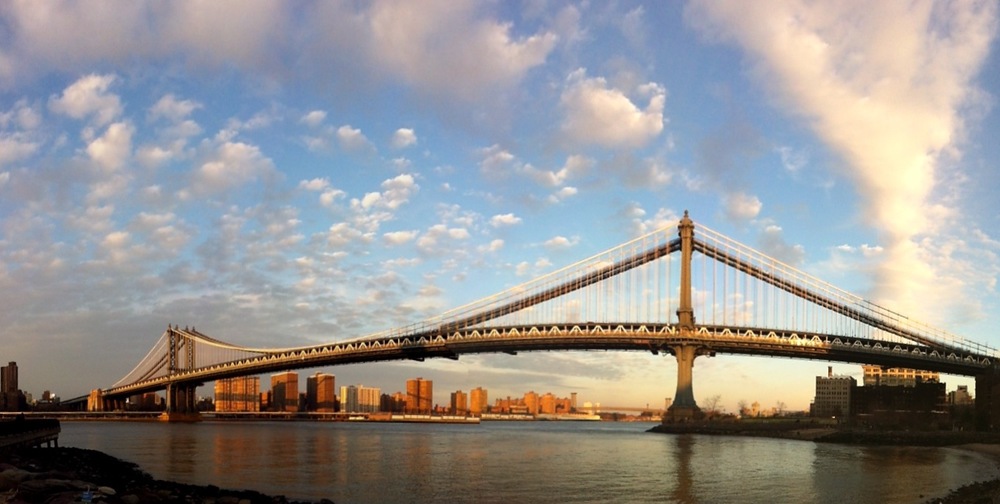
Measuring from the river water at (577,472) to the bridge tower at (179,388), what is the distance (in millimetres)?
63244

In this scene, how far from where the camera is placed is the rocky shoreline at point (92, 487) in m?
19.7

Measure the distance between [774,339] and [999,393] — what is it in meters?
19.1

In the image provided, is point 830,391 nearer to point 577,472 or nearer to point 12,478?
point 577,472

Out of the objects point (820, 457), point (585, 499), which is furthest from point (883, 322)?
point (585, 499)

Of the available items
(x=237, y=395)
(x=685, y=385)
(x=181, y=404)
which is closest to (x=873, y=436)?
(x=685, y=385)

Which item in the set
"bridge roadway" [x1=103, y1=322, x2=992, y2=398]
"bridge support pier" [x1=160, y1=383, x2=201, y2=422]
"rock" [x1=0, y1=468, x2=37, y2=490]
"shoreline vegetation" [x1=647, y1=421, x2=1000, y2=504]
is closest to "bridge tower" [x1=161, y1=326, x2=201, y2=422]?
"bridge support pier" [x1=160, y1=383, x2=201, y2=422]

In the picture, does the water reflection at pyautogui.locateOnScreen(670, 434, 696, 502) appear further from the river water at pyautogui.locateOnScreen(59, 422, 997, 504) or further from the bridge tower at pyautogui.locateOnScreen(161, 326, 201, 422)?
the bridge tower at pyautogui.locateOnScreen(161, 326, 201, 422)

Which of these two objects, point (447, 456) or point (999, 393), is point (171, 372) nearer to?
point (447, 456)

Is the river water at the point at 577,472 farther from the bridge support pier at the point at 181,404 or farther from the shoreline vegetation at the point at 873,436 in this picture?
the bridge support pier at the point at 181,404

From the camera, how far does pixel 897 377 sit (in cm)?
14388

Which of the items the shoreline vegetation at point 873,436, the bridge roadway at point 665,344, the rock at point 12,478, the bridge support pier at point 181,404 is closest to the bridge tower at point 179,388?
the bridge support pier at point 181,404

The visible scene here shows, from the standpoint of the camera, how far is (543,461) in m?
44.9

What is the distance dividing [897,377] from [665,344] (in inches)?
3455

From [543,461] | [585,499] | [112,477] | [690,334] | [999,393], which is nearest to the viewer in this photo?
[585,499]
